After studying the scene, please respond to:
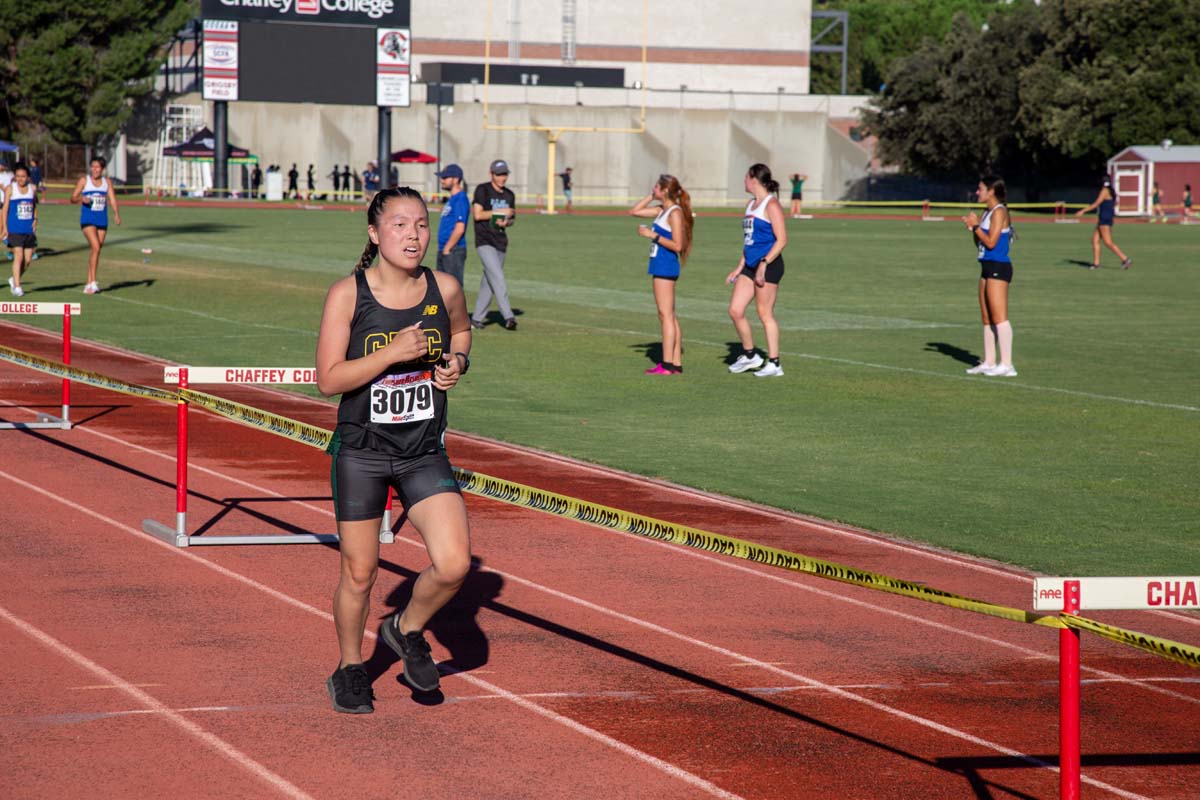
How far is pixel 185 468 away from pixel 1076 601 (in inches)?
221

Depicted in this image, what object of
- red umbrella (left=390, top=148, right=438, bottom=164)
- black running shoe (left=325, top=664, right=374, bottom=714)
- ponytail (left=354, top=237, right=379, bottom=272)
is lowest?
black running shoe (left=325, top=664, right=374, bottom=714)

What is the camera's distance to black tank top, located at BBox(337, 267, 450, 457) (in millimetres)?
5828

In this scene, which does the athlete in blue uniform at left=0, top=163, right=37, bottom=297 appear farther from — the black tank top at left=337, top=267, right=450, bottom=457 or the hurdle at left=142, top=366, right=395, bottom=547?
the black tank top at left=337, top=267, right=450, bottom=457

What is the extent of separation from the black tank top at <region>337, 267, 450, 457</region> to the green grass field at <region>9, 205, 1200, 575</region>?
4.21 meters

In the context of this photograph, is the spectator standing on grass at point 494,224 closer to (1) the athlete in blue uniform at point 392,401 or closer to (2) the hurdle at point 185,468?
(2) the hurdle at point 185,468

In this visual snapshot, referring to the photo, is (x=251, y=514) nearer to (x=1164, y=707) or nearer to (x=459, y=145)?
(x=1164, y=707)

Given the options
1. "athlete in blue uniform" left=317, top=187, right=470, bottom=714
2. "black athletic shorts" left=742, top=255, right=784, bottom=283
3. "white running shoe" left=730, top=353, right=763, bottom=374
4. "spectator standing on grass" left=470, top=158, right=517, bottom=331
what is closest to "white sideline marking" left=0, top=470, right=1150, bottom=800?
"athlete in blue uniform" left=317, top=187, right=470, bottom=714

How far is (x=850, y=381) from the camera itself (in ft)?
54.3

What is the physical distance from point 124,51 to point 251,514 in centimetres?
7735

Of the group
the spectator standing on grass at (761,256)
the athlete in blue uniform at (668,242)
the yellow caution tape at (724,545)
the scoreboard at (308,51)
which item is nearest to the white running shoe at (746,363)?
the spectator standing on grass at (761,256)

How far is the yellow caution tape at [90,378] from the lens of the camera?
9.33 metres

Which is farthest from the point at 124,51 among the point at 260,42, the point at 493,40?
the point at 493,40

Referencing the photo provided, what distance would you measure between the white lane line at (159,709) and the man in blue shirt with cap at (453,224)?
12532 millimetres

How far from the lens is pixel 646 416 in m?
14.2
